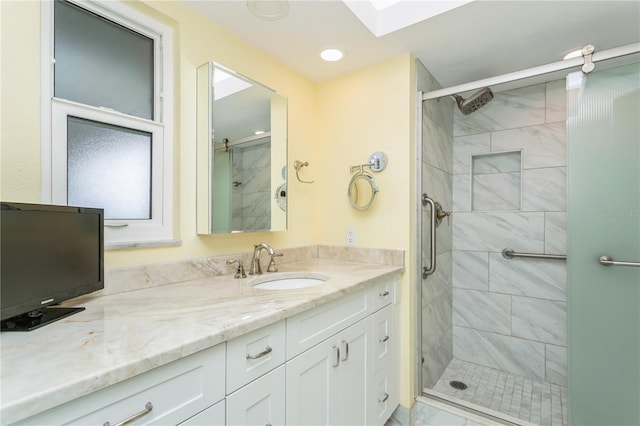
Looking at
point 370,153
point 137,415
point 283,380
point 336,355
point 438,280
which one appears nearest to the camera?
point 137,415

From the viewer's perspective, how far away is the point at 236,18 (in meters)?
1.59

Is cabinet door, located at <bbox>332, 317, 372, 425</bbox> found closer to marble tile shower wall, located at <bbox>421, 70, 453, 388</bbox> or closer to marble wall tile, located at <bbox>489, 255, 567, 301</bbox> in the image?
marble tile shower wall, located at <bbox>421, 70, 453, 388</bbox>

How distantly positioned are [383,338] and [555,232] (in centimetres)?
158

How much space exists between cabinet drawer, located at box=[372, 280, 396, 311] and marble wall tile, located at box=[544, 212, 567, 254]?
1.35 metres

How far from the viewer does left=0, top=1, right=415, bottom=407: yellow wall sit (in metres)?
1.06

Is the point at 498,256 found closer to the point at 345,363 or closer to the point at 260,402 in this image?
the point at 345,363

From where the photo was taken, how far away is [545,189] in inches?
90.8

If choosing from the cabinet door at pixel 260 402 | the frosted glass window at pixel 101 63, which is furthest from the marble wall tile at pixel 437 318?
the frosted glass window at pixel 101 63

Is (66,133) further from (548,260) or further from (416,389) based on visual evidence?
(548,260)

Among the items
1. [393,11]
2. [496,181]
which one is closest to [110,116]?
[393,11]

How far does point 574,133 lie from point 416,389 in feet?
5.53

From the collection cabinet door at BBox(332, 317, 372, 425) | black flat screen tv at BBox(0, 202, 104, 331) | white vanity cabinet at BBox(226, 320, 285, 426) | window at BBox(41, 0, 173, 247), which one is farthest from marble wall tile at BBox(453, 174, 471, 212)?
black flat screen tv at BBox(0, 202, 104, 331)

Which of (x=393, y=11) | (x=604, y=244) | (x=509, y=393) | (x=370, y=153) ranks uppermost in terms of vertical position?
(x=393, y=11)

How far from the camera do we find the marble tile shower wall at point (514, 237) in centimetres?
228
